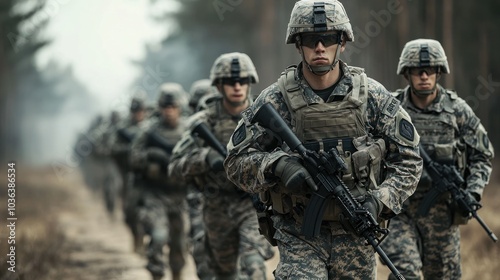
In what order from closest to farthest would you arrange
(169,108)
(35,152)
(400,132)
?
(400,132) < (169,108) < (35,152)

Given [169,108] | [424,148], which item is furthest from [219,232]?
[169,108]

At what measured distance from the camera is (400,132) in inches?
231

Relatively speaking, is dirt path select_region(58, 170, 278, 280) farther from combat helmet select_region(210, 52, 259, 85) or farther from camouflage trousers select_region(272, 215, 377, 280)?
camouflage trousers select_region(272, 215, 377, 280)

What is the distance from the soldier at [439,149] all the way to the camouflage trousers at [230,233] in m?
1.26

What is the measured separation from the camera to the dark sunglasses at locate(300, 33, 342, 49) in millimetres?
5844

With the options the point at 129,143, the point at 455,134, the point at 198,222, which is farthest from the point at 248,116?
the point at 129,143

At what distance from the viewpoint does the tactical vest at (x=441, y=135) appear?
7.80 meters

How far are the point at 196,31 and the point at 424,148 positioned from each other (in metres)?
36.0

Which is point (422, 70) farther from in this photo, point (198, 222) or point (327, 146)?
point (198, 222)

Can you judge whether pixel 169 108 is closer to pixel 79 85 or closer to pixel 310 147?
pixel 310 147

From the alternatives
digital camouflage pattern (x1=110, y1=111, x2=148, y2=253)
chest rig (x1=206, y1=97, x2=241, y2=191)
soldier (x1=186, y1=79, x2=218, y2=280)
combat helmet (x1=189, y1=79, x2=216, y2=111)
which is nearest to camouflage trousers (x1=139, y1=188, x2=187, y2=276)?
soldier (x1=186, y1=79, x2=218, y2=280)

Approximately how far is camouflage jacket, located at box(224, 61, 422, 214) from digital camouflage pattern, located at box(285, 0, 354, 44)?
26 centimetres

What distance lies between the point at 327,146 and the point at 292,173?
0.34 m

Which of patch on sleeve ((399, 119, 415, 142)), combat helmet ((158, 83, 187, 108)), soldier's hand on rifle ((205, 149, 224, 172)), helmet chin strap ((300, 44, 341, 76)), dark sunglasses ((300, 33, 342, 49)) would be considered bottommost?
soldier's hand on rifle ((205, 149, 224, 172))
